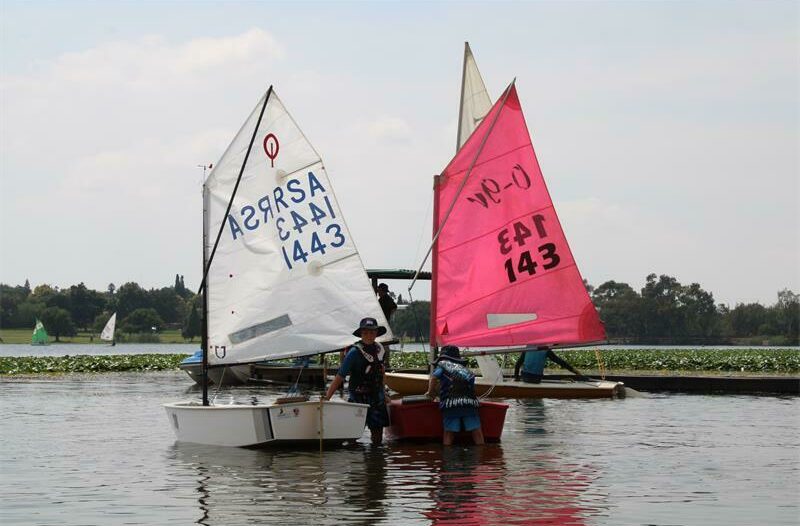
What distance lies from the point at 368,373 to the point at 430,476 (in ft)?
11.6

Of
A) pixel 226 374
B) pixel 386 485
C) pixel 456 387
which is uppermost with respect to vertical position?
pixel 226 374

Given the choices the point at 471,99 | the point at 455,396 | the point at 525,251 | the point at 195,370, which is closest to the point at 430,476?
the point at 455,396

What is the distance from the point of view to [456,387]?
22188 mm

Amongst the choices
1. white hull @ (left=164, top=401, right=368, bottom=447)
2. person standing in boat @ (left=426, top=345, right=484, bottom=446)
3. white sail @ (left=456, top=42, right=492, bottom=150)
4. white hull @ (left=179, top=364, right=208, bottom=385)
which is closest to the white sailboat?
white hull @ (left=164, top=401, right=368, bottom=447)

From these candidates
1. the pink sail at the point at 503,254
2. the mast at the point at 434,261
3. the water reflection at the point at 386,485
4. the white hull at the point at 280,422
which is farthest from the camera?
the pink sail at the point at 503,254

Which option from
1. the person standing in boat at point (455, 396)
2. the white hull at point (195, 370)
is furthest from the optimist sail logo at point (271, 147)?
the white hull at point (195, 370)

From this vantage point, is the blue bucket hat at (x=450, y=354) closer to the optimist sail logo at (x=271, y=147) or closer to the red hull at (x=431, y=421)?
the red hull at (x=431, y=421)

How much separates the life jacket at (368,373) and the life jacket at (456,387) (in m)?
1.05

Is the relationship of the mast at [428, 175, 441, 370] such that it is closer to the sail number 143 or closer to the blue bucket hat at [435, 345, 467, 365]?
the sail number 143

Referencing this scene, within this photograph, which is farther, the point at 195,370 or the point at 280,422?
the point at 195,370

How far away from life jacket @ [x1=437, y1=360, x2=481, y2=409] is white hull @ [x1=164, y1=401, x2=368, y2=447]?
55.4 inches

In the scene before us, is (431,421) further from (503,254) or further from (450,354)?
(503,254)

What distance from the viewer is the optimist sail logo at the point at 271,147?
78.2ft

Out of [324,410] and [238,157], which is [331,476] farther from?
[238,157]
